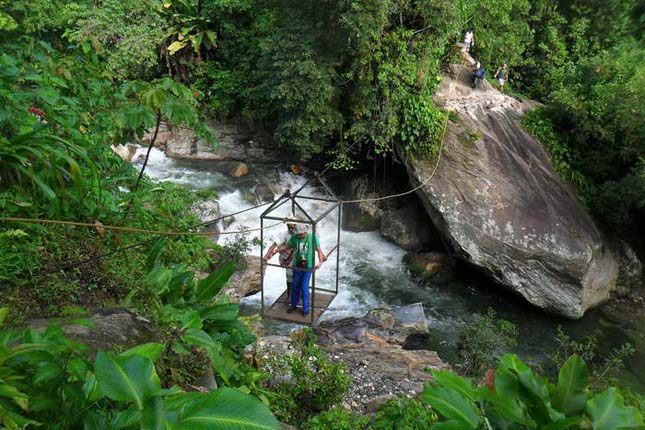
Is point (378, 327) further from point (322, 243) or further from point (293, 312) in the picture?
point (322, 243)

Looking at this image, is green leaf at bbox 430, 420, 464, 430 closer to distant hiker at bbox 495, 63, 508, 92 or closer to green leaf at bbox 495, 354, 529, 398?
green leaf at bbox 495, 354, 529, 398

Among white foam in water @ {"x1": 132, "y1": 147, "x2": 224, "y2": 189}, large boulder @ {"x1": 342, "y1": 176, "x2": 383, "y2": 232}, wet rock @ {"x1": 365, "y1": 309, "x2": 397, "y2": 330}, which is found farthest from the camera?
large boulder @ {"x1": 342, "y1": 176, "x2": 383, "y2": 232}

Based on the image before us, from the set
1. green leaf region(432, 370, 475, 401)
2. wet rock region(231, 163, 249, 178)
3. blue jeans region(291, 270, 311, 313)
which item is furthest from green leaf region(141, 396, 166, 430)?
wet rock region(231, 163, 249, 178)

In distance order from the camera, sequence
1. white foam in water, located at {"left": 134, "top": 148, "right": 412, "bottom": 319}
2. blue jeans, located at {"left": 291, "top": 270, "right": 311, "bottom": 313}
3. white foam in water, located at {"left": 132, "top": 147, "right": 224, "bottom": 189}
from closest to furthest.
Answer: blue jeans, located at {"left": 291, "top": 270, "right": 311, "bottom": 313} → white foam in water, located at {"left": 134, "top": 148, "right": 412, "bottom": 319} → white foam in water, located at {"left": 132, "top": 147, "right": 224, "bottom": 189}

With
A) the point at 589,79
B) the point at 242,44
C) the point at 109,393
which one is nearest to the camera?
the point at 109,393

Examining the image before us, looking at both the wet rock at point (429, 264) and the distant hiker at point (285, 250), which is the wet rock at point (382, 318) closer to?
the wet rock at point (429, 264)

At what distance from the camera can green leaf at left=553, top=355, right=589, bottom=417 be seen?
7.89 feet

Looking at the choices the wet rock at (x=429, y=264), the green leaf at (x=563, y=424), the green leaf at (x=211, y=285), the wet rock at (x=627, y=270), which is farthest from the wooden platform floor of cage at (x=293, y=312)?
the wet rock at (x=627, y=270)

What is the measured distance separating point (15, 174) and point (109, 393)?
6.32ft

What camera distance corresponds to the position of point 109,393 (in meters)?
1.84

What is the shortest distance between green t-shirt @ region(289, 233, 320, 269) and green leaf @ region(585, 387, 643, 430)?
11.1 ft

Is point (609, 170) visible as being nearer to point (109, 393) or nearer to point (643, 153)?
point (643, 153)

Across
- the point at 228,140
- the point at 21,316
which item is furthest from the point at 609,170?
the point at 21,316

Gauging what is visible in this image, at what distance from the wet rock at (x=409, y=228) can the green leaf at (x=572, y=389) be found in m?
8.90
